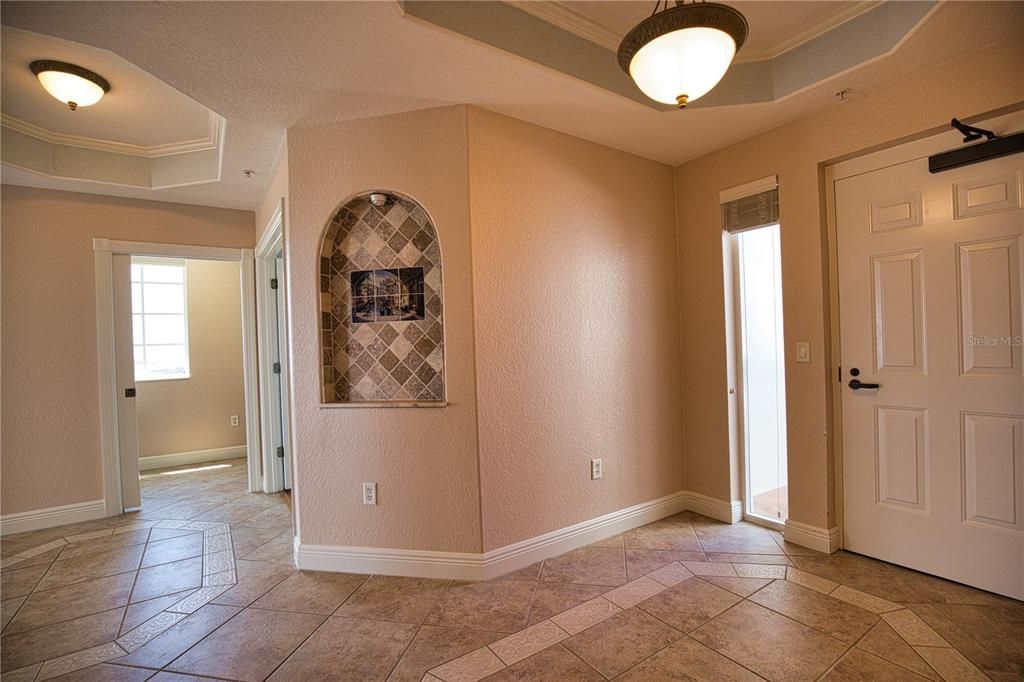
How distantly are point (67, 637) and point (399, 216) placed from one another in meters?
2.53

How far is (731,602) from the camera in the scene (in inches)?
85.7

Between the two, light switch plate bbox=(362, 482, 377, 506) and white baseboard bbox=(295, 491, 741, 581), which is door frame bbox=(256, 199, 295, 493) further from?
light switch plate bbox=(362, 482, 377, 506)

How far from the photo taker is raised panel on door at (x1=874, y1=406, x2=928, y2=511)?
7.75ft

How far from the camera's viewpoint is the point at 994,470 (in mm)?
2141

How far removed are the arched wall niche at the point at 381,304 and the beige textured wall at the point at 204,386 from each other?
3263 millimetres

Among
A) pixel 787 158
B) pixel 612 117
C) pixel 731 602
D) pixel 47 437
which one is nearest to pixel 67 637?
pixel 47 437

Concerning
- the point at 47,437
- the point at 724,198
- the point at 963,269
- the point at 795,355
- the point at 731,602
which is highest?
the point at 724,198

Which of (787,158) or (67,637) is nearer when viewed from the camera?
(67,637)

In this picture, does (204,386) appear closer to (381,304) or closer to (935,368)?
(381,304)

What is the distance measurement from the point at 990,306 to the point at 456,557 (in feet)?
9.47

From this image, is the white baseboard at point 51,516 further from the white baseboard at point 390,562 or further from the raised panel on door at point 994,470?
the raised panel on door at point 994,470

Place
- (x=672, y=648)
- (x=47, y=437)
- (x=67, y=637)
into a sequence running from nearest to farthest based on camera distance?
1. (x=672, y=648)
2. (x=67, y=637)
3. (x=47, y=437)

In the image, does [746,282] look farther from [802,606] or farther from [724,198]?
[802,606]

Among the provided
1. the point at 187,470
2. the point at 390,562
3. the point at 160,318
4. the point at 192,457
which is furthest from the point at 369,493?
the point at 160,318
